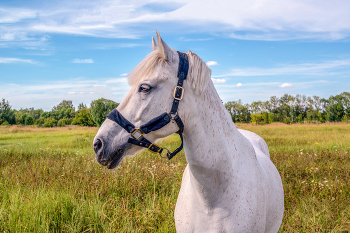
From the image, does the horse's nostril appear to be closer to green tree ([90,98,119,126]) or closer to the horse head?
the horse head

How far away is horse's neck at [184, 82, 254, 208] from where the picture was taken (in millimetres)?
1625

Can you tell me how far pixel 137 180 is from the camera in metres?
4.80

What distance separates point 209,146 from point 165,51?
0.82 metres

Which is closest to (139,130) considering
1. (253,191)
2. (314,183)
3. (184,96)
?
(184,96)

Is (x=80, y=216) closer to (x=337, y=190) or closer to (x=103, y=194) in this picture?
(x=103, y=194)

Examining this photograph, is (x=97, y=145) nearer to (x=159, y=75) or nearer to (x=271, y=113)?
(x=159, y=75)

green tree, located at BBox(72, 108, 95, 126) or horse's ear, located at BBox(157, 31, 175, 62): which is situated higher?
horse's ear, located at BBox(157, 31, 175, 62)

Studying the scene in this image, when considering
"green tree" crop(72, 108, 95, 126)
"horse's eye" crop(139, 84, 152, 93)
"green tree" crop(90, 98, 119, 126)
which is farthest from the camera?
"green tree" crop(72, 108, 95, 126)

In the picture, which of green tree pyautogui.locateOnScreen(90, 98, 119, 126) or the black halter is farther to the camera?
green tree pyautogui.locateOnScreen(90, 98, 119, 126)

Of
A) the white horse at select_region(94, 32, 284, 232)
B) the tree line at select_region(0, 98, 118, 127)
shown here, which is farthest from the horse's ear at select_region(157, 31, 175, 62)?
the tree line at select_region(0, 98, 118, 127)

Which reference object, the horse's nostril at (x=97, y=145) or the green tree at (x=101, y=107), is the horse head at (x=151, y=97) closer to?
the horse's nostril at (x=97, y=145)

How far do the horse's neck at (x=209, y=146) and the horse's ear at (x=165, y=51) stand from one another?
1.25 ft

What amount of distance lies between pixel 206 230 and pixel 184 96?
116 cm

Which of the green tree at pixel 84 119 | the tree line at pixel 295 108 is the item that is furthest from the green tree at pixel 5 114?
the tree line at pixel 295 108
